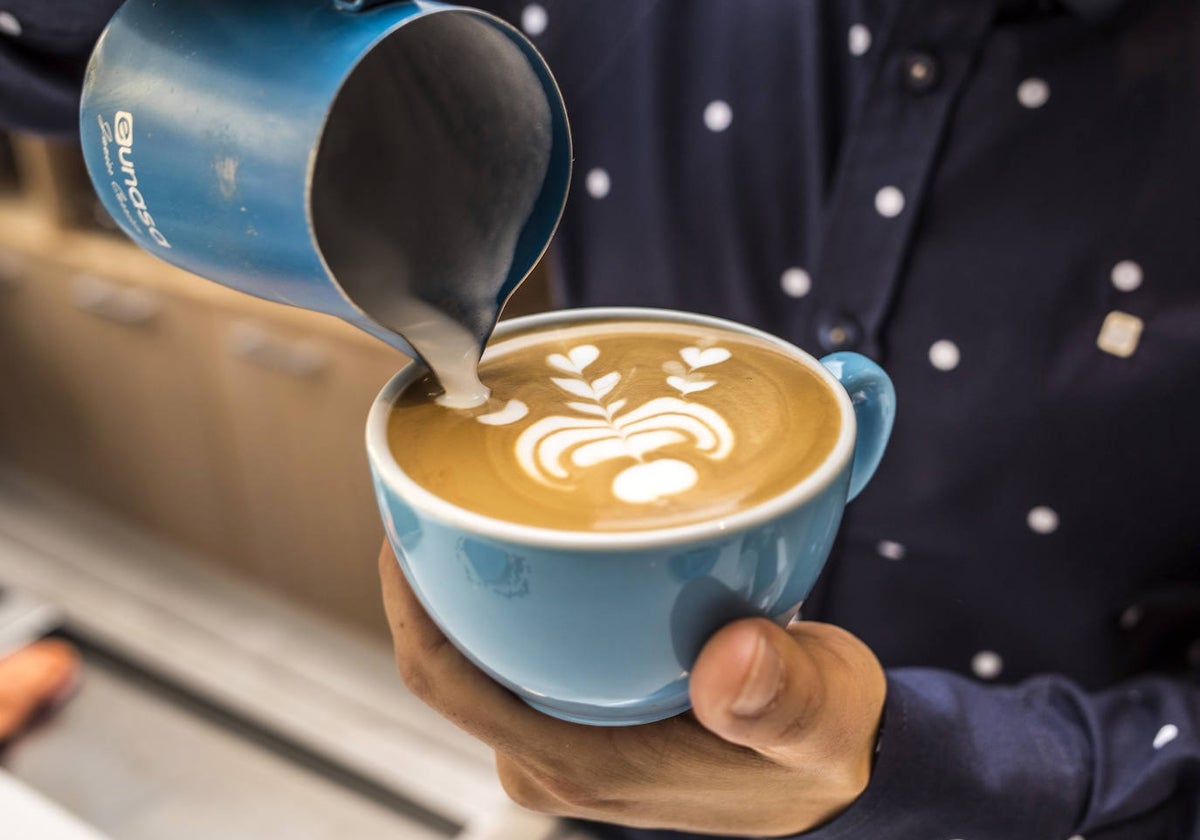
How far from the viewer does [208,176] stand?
0.48 metres

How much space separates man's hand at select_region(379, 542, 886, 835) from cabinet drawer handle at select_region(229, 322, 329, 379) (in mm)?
1212

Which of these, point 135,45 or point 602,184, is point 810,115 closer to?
point 602,184

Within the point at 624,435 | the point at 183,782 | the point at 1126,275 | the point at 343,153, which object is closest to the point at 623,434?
the point at 624,435

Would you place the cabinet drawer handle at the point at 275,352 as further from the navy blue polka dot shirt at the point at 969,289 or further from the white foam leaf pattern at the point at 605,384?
the white foam leaf pattern at the point at 605,384

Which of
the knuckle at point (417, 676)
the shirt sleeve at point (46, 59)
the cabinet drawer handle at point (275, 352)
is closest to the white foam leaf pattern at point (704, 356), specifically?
the knuckle at point (417, 676)

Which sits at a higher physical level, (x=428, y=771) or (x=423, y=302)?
(x=423, y=302)

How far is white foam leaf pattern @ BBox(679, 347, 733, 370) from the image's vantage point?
62 centimetres

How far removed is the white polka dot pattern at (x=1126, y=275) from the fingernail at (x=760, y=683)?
478 mm

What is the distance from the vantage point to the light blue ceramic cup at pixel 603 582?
436 millimetres

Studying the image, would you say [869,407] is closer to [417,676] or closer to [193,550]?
[417,676]

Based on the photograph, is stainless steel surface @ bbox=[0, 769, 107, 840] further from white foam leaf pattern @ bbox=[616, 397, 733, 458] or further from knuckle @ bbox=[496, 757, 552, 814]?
white foam leaf pattern @ bbox=[616, 397, 733, 458]

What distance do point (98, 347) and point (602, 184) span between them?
1.57m

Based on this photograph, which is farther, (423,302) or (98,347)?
(98,347)

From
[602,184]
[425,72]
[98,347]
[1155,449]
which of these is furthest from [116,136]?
[98,347]
